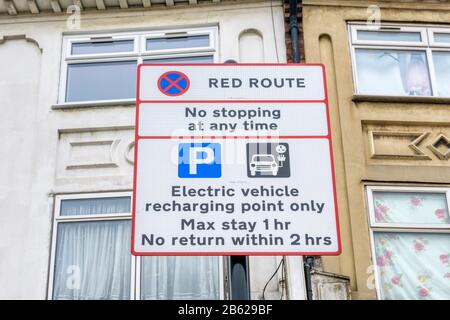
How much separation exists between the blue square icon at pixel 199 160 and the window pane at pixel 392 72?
Answer: 5327 mm

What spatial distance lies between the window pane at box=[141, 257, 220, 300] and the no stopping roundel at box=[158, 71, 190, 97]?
3.85m

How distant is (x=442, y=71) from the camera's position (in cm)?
1004

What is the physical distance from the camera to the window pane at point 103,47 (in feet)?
33.5

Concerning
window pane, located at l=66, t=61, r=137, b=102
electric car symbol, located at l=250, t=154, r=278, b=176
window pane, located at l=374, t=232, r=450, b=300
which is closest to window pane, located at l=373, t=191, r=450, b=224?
window pane, located at l=374, t=232, r=450, b=300

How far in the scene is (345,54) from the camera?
987 cm

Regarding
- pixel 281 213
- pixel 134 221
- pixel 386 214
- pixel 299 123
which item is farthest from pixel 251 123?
pixel 386 214

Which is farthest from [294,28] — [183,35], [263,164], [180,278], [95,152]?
[263,164]

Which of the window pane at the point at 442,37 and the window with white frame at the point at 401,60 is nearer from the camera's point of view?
the window with white frame at the point at 401,60

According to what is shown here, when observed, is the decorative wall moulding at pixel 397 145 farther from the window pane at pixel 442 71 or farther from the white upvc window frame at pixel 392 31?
the white upvc window frame at pixel 392 31

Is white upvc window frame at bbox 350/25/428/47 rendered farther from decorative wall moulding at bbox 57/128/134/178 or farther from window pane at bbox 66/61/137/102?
decorative wall moulding at bbox 57/128/134/178

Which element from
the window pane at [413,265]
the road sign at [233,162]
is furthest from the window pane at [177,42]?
the road sign at [233,162]

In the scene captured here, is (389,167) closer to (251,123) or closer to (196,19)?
(196,19)

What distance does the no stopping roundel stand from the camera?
16.8 ft

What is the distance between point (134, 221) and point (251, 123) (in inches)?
44.2
